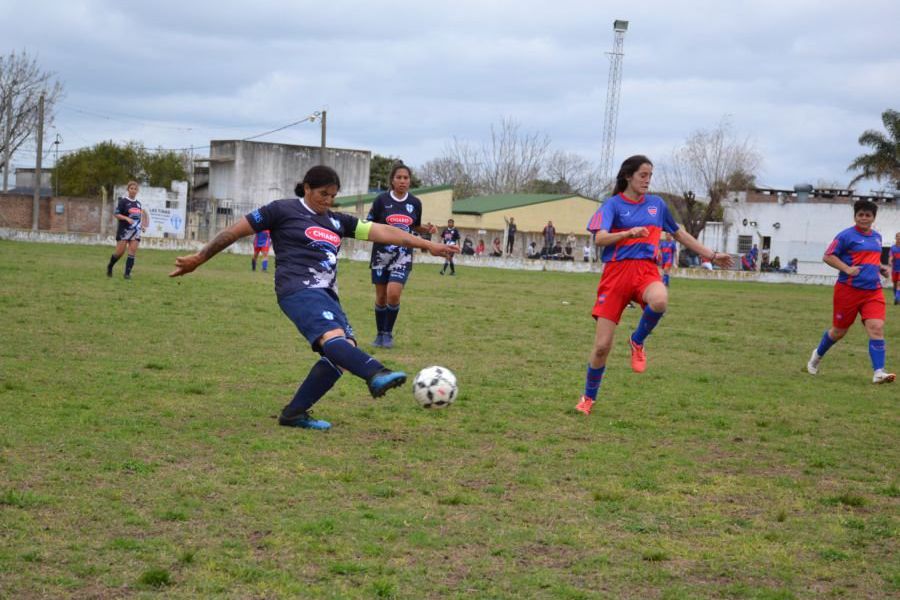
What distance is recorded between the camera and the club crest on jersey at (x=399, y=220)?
42.2 feet

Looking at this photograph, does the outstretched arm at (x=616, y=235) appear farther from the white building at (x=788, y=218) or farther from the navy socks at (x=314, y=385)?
the white building at (x=788, y=218)

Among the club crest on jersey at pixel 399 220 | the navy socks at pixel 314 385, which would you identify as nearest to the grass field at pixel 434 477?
the navy socks at pixel 314 385

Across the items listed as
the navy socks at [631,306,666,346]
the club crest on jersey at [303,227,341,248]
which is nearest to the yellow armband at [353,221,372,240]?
the club crest on jersey at [303,227,341,248]

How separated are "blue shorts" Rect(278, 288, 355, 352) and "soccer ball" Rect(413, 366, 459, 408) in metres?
0.73

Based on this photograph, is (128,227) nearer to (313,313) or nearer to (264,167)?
(313,313)

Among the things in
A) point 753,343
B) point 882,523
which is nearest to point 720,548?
point 882,523

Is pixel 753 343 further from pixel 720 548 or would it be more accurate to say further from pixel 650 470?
pixel 720 548

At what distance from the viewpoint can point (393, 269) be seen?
12.9 meters

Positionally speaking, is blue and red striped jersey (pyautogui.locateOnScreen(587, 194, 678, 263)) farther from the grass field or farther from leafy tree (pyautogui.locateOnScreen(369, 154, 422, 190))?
leafy tree (pyautogui.locateOnScreen(369, 154, 422, 190))

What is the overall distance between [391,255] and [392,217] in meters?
0.50

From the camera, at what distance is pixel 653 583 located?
461 cm

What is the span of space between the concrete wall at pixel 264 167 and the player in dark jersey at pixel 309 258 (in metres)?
61.6

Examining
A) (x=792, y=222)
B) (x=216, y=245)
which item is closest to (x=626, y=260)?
(x=216, y=245)

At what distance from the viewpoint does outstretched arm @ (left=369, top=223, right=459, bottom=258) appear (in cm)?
760
